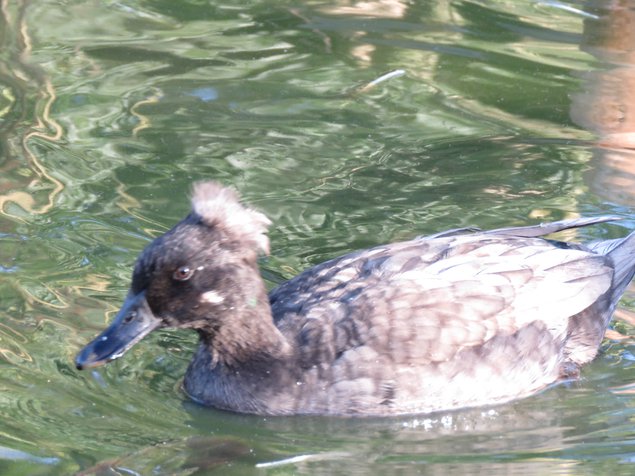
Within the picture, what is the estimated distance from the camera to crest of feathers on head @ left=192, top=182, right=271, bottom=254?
703 centimetres

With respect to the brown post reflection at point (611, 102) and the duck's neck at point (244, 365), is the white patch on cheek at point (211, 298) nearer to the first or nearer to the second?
the duck's neck at point (244, 365)

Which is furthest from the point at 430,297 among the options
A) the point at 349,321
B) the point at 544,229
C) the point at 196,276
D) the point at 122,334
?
the point at 122,334

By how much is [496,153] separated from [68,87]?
387 cm

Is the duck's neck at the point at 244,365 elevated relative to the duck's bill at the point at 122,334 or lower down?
lower down

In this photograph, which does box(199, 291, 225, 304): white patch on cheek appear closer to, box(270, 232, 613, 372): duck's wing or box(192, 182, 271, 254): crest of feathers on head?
box(192, 182, 271, 254): crest of feathers on head

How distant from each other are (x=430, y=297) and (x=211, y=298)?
1.24 m

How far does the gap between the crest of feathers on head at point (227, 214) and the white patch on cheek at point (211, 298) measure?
0.34m

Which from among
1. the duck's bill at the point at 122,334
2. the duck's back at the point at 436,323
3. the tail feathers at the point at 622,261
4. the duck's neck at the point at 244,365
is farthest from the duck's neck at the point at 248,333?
the tail feathers at the point at 622,261

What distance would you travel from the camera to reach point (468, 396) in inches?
291

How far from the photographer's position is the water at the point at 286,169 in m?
6.84

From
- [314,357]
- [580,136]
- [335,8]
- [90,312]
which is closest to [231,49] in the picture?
[335,8]

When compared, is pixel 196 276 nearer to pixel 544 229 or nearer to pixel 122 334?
pixel 122 334

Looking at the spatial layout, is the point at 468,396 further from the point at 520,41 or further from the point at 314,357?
the point at 520,41

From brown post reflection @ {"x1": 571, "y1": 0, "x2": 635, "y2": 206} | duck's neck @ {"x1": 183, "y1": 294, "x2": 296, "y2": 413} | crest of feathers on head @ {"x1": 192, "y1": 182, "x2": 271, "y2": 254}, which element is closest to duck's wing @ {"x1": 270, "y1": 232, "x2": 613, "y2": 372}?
duck's neck @ {"x1": 183, "y1": 294, "x2": 296, "y2": 413}
